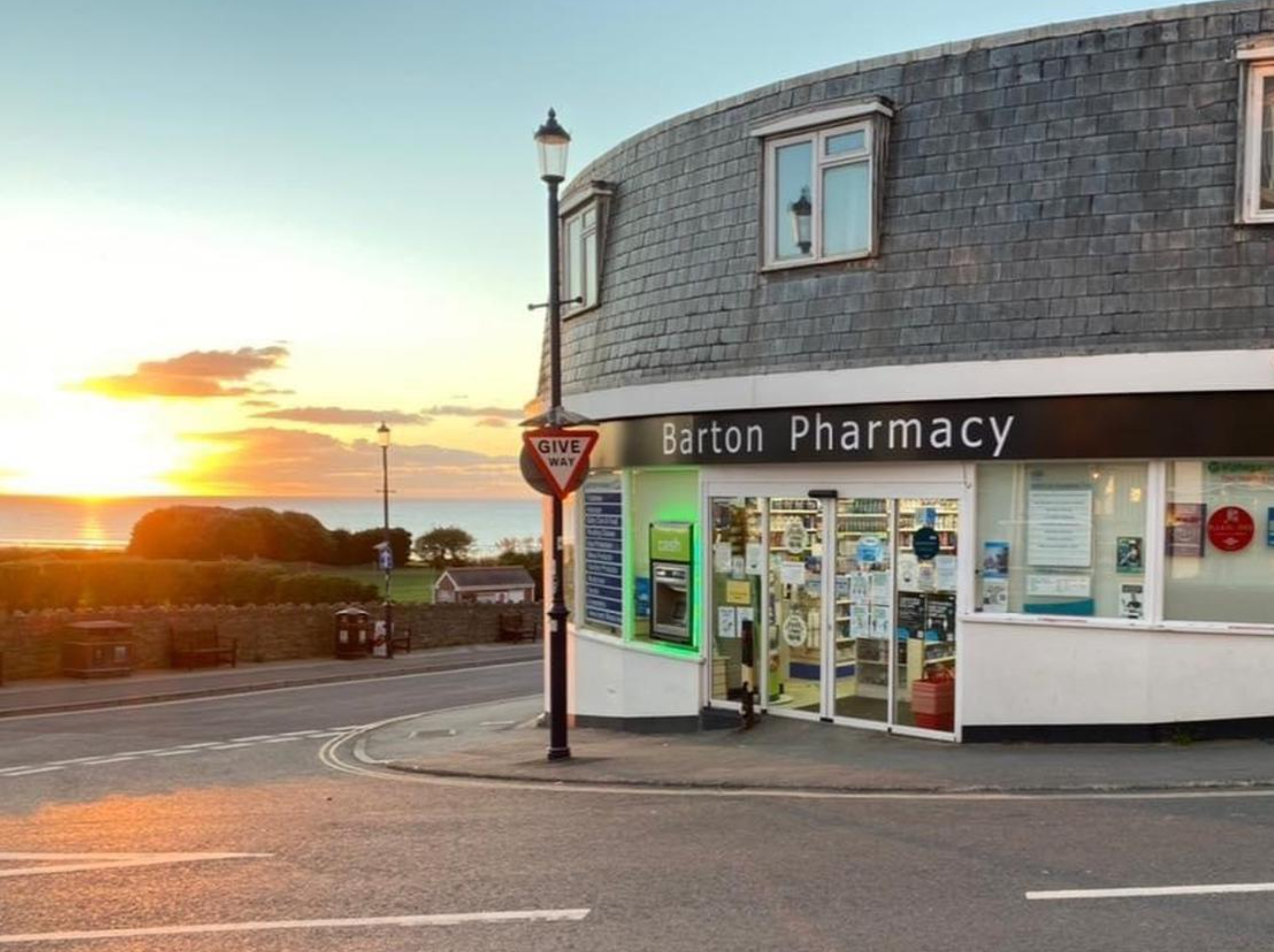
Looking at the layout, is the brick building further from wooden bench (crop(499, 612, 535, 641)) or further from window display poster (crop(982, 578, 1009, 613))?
wooden bench (crop(499, 612, 535, 641))

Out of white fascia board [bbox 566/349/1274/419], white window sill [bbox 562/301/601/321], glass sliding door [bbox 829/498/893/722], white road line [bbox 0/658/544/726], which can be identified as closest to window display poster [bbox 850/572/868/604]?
glass sliding door [bbox 829/498/893/722]

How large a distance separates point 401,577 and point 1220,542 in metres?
68.7

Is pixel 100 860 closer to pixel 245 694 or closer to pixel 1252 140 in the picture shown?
pixel 1252 140

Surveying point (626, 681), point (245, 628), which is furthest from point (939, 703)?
point (245, 628)

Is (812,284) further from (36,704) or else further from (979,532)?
(36,704)

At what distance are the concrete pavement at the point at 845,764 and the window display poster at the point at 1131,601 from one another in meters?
1.21

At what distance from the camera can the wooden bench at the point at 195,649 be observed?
1117 inches

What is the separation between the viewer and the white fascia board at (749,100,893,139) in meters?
10.9

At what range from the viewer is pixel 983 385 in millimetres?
10312

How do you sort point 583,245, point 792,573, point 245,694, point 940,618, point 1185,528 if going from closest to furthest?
1. point 1185,528
2. point 940,618
3. point 792,573
4. point 583,245
5. point 245,694

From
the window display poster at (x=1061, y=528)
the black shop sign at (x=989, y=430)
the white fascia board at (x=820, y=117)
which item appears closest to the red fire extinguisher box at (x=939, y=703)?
the window display poster at (x=1061, y=528)

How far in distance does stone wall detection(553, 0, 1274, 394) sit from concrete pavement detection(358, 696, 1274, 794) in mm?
3652

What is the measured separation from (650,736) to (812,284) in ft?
18.4

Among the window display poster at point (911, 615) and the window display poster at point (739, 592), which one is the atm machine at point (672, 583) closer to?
the window display poster at point (739, 592)
